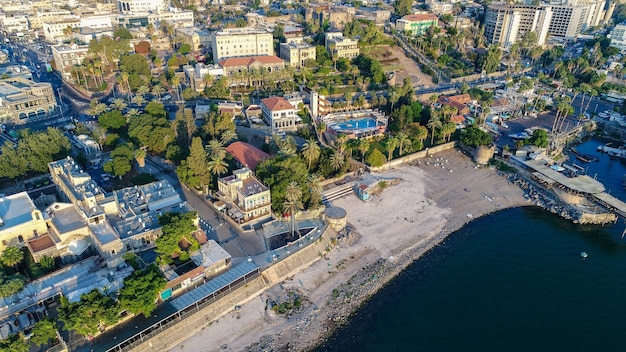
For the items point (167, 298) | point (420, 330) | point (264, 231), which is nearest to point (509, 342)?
point (420, 330)

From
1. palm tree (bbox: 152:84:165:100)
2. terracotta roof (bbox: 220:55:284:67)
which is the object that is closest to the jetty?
terracotta roof (bbox: 220:55:284:67)

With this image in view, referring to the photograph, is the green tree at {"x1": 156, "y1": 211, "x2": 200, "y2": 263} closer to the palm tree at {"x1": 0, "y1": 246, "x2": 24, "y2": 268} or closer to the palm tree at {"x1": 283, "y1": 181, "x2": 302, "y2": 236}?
the palm tree at {"x1": 283, "y1": 181, "x2": 302, "y2": 236}

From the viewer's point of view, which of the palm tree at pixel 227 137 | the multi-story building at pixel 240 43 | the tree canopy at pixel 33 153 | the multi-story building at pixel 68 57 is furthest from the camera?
the multi-story building at pixel 240 43

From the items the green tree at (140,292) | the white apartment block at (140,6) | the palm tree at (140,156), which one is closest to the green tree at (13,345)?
the green tree at (140,292)

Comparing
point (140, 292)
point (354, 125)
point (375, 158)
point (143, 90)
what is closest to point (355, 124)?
point (354, 125)

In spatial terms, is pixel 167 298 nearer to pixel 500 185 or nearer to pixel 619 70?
pixel 500 185

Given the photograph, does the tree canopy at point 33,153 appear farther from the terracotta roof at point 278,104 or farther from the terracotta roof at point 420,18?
the terracotta roof at point 420,18
